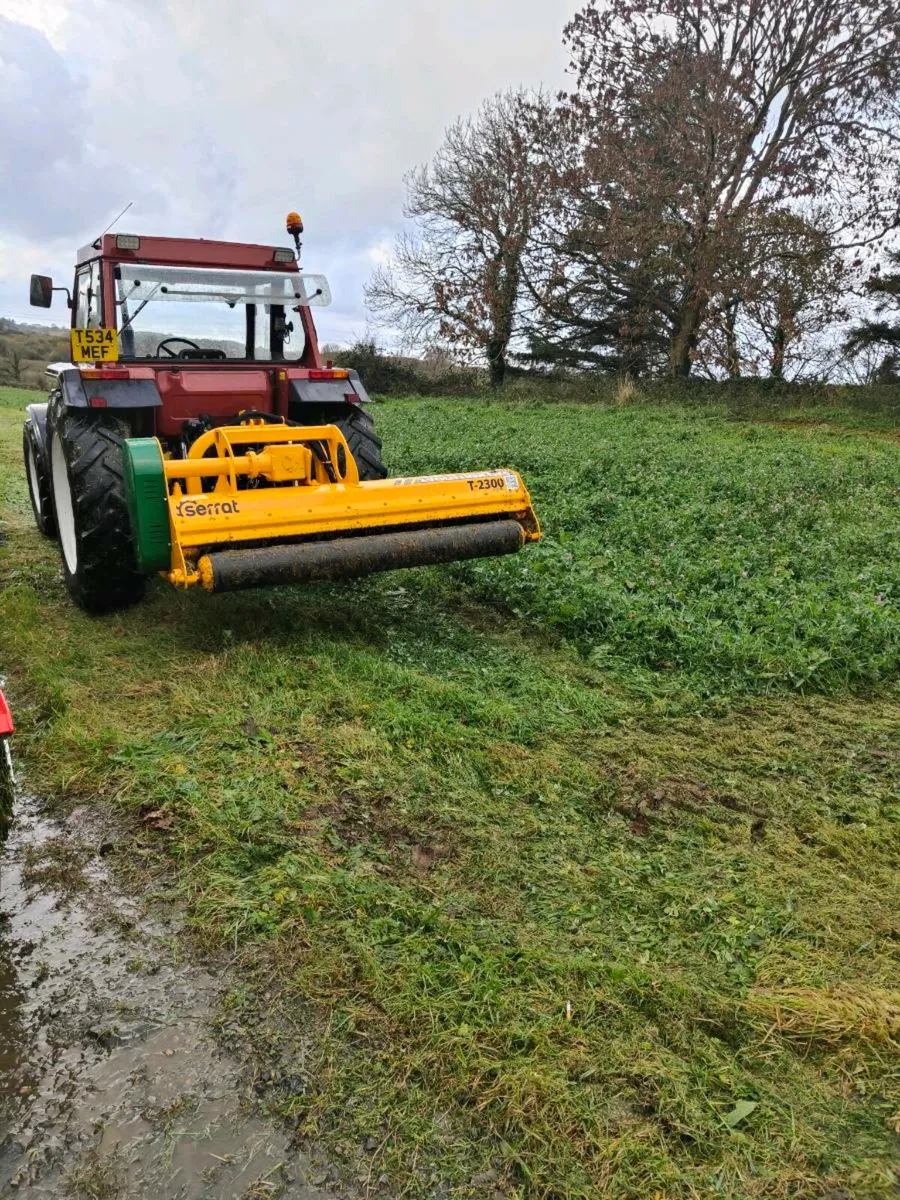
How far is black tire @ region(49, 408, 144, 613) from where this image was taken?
Answer: 4.88 m

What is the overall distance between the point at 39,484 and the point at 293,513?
3.57 meters

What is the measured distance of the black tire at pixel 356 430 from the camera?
5.78m

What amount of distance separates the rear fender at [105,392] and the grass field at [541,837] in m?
1.21

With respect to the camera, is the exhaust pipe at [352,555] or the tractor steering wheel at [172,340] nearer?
the exhaust pipe at [352,555]

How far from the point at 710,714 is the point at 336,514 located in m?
2.10

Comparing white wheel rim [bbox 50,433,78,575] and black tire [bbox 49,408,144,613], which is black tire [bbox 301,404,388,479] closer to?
black tire [bbox 49,408,144,613]

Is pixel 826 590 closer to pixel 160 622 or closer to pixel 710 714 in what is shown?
pixel 710 714

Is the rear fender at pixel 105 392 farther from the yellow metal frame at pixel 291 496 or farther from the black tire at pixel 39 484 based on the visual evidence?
the black tire at pixel 39 484

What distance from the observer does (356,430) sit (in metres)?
5.94

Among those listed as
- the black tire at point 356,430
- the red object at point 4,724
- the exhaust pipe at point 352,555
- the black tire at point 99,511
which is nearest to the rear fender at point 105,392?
the black tire at point 99,511

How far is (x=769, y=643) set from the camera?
15.3ft

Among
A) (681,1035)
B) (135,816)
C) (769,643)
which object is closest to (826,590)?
(769,643)

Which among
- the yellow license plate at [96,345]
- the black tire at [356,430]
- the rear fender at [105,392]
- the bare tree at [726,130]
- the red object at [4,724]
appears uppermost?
the bare tree at [726,130]

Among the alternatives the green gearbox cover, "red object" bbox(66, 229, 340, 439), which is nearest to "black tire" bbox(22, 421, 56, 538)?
"red object" bbox(66, 229, 340, 439)
